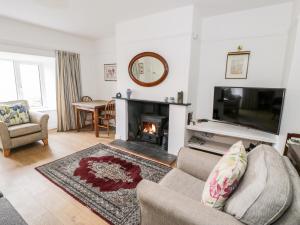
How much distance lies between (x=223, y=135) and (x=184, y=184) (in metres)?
1.69

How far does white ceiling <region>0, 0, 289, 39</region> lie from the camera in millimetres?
2311

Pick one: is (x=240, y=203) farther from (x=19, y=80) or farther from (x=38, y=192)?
(x=19, y=80)

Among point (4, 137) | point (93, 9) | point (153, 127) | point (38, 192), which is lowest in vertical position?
point (38, 192)

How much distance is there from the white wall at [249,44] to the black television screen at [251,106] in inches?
14.0

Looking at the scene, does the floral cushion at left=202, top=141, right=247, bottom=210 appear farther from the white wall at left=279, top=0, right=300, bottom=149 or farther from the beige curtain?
the beige curtain

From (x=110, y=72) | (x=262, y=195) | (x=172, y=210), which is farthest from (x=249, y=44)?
(x=110, y=72)

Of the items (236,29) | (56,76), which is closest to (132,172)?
(236,29)

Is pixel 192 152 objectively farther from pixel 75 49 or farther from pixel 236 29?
pixel 75 49

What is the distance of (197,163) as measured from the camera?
1538 millimetres

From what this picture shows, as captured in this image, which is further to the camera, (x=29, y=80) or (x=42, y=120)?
(x=29, y=80)

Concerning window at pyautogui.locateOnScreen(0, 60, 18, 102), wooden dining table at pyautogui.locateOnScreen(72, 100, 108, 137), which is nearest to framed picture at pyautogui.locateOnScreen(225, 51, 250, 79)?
wooden dining table at pyautogui.locateOnScreen(72, 100, 108, 137)

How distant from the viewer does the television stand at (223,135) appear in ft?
7.29

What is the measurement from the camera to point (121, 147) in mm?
3148

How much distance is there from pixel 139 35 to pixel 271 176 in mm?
2858
